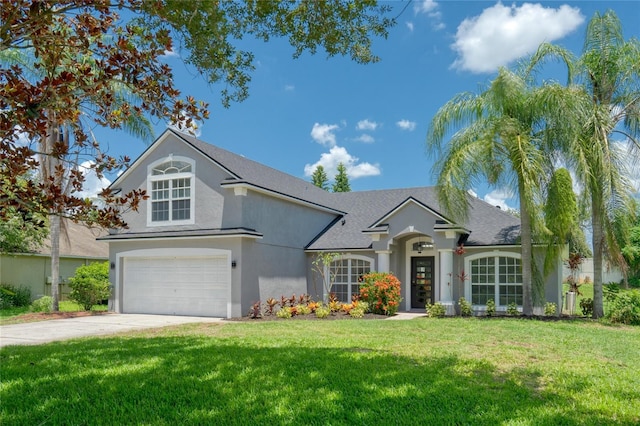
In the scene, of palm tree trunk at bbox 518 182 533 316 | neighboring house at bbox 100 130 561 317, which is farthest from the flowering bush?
palm tree trunk at bbox 518 182 533 316

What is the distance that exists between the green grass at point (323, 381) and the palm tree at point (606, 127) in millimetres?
6040

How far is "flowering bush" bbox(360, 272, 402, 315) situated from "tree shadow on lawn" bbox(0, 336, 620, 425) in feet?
31.6

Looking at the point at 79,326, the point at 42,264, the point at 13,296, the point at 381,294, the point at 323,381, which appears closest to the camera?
the point at 323,381

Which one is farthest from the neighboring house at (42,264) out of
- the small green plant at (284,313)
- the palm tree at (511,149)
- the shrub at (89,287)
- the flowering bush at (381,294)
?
the palm tree at (511,149)

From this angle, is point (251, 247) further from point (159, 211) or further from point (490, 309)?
point (490, 309)

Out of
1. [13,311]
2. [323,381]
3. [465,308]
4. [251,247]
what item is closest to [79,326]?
[251,247]

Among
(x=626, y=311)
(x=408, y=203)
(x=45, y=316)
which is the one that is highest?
(x=408, y=203)

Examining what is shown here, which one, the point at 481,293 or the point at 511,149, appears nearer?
the point at 511,149

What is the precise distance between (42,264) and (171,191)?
11.4 m

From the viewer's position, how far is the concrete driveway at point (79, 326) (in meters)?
12.8

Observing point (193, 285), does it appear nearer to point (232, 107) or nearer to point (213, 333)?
point (213, 333)

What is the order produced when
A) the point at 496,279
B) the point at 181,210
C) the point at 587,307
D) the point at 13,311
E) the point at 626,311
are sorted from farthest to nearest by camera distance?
the point at 13,311 < the point at 181,210 < the point at 496,279 < the point at 587,307 < the point at 626,311

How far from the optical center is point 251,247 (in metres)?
18.8

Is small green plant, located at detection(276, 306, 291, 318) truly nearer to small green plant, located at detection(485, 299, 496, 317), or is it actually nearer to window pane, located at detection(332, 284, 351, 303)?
window pane, located at detection(332, 284, 351, 303)
